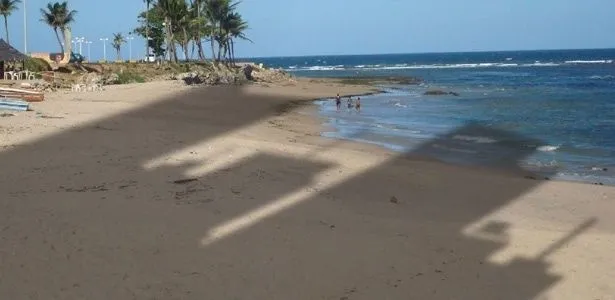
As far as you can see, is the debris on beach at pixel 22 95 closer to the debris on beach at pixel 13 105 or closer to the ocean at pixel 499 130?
the debris on beach at pixel 13 105

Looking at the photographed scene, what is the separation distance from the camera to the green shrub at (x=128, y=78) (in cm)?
3470

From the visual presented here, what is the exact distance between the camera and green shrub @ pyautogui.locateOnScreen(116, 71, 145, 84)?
3470cm

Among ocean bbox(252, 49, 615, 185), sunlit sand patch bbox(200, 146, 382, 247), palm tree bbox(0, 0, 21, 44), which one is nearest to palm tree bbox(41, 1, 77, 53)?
palm tree bbox(0, 0, 21, 44)

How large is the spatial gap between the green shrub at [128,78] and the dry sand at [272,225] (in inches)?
A: 817

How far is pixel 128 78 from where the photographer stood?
1415 inches

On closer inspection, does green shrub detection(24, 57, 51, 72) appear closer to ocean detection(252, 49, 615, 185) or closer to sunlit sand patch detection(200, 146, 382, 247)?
ocean detection(252, 49, 615, 185)

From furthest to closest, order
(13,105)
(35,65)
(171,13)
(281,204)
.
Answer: (171,13) → (35,65) → (13,105) → (281,204)

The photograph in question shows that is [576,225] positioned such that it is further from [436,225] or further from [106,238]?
[106,238]

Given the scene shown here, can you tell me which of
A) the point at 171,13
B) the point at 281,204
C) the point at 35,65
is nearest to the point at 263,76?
the point at 171,13

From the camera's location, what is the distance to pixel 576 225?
9.02 meters

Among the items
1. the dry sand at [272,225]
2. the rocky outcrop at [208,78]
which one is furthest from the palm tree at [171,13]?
the dry sand at [272,225]

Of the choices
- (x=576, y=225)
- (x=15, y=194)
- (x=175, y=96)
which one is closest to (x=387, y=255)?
(x=576, y=225)

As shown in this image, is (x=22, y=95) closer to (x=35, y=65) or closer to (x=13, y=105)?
(x=13, y=105)

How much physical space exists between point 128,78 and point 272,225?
30.5 meters
